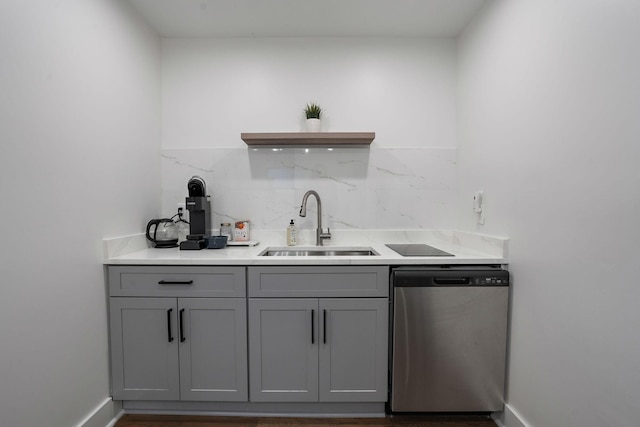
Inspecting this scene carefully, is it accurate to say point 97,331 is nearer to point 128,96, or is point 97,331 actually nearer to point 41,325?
point 41,325

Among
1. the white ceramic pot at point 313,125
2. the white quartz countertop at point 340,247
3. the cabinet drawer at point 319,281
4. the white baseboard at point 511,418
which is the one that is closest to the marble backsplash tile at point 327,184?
the white quartz countertop at point 340,247

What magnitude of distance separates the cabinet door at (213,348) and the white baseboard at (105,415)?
407 mm

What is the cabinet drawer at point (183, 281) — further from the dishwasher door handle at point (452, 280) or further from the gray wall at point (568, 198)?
the gray wall at point (568, 198)

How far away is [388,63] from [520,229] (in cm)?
150

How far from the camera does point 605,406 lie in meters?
0.97

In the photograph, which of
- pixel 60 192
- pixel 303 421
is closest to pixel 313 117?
pixel 60 192

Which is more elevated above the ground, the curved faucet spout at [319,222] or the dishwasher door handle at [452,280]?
the curved faucet spout at [319,222]

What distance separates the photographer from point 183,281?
1.49 m

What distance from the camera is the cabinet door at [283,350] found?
1.49 m

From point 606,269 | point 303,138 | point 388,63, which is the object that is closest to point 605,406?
point 606,269

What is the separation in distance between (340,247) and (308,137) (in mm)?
838

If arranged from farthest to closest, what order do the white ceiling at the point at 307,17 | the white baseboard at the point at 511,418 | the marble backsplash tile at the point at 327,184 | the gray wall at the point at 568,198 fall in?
1. the marble backsplash tile at the point at 327,184
2. the white ceiling at the point at 307,17
3. the white baseboard at the point at 511,418
4. the gray wall at the point at 568,198

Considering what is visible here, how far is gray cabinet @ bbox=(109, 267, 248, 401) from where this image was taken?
1.49 m

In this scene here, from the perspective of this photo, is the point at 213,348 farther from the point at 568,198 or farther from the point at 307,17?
the point at 307,17
